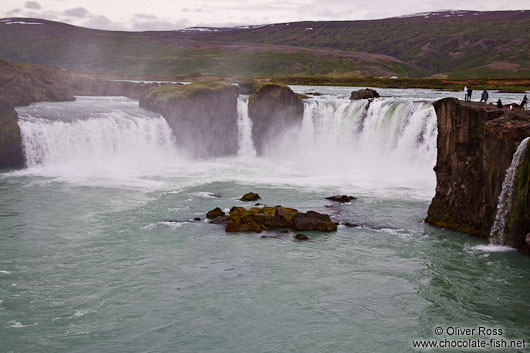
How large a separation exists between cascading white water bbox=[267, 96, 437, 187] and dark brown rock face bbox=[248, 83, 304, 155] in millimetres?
1179

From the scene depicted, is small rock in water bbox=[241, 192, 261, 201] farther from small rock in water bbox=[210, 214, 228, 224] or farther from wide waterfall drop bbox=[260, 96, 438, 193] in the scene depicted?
wide waterfall drop bbox=[260, 96, 438, 193]

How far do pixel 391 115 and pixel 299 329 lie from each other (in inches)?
1659

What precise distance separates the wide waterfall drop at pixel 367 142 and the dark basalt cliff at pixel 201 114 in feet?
20.9

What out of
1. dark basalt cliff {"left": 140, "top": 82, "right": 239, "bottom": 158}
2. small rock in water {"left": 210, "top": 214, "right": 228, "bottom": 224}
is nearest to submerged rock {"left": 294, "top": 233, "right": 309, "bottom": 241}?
small rock in water {"left": 210, "top": 214, "right": 228, "bottom": 224}

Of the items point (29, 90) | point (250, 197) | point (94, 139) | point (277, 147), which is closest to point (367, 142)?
point (277, 147)

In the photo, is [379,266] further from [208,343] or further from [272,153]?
[272,153]

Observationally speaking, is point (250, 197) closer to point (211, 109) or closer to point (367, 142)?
point (367, 142)

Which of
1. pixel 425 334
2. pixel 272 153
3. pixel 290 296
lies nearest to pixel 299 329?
pixel 290 296

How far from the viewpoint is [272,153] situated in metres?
70.1

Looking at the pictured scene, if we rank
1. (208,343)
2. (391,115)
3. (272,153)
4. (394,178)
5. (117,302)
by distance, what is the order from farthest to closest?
(272,153) < (391,115) < (394,178) < (117,302) < (208,343)

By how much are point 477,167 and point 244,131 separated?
42.0m

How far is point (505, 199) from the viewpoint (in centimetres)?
3072

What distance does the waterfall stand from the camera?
29.8 meters

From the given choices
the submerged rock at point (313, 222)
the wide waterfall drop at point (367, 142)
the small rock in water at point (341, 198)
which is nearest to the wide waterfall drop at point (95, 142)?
the wide waterfall drop at point (367, 142)
